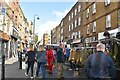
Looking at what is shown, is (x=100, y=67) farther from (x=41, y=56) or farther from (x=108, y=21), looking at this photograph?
(x=108, y=21)

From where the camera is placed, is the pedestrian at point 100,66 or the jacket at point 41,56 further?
the jacket at point 41,56

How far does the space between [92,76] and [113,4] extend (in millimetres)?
22310

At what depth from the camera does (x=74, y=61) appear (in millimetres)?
17781

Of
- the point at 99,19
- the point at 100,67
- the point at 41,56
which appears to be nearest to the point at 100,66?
the point at 100,67

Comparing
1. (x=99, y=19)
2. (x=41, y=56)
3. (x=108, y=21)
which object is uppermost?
(x=99, y=19)

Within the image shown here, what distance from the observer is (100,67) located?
6445 mm

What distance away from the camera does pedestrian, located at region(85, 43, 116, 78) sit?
644cm

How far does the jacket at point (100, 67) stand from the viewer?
6438 mm

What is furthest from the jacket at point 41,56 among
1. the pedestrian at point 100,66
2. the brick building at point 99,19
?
→ the brick building at point 99,19

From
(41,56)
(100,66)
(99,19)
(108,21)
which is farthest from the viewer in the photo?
(99,19)

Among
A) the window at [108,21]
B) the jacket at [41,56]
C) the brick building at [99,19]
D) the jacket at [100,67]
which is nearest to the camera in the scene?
the jacket at [100,67]

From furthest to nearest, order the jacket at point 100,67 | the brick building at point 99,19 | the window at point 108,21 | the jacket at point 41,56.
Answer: the window at point 108,21 → the brick building at point 99,19 → the jacket at point 41,56 → the jacket at point 100,67

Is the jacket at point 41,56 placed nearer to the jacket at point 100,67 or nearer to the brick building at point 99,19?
the jacket at point 100,67

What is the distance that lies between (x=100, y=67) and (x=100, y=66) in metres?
0.02
